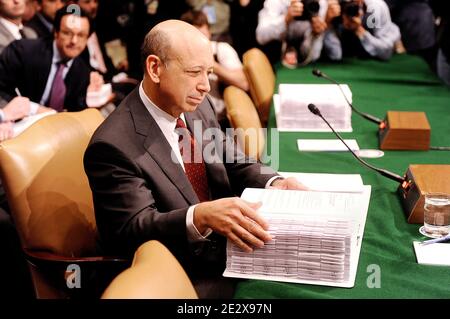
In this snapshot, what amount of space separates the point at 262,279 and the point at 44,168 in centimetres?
79

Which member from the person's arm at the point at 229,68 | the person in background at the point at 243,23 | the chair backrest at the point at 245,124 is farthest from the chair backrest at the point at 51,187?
the person in background at the point at 243,23

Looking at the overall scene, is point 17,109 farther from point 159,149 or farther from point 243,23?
point 159,149

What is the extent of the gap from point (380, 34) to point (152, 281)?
3217 millimetres

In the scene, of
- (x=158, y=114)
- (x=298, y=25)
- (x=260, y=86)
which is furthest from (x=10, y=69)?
(x=158, y=114)

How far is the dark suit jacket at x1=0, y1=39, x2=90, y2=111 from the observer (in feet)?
11.5

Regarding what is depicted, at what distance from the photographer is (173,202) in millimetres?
1756

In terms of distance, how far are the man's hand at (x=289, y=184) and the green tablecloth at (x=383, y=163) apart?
8.3 inches

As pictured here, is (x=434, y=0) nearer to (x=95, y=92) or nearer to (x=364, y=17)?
(x=364, y=17)

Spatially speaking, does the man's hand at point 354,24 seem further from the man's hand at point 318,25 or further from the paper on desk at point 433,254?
the paper on desk at point 433,254

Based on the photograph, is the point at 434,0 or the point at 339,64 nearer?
the point at 339,64

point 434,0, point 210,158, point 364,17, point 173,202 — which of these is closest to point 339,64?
point 364,17

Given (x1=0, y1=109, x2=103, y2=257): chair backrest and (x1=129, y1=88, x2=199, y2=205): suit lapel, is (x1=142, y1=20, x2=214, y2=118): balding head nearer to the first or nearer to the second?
(x1=129, y1=88, x2=199, y2=205): suit lapel

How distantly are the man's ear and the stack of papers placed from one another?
1.00 meters

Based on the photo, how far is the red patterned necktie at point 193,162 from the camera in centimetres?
191
